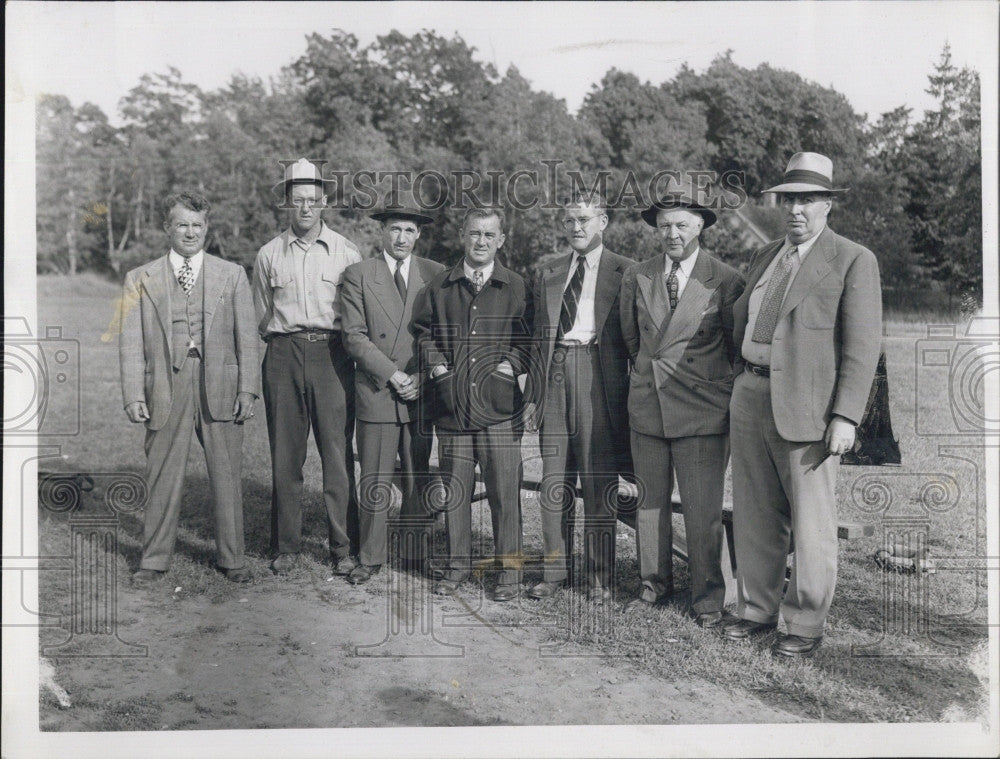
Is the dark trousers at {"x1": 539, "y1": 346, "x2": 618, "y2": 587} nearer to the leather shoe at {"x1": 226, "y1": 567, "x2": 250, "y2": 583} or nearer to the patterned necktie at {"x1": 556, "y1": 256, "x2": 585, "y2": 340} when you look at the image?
the patterned necktie at {"x1": 556, "y1": 256, "x2": 585, "y2": 340}

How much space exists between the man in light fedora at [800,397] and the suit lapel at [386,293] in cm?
192

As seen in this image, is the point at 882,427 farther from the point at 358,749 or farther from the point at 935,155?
the point at 358,749

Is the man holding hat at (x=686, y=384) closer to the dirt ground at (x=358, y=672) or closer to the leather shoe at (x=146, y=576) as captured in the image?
the dirt ground at (x=358, y=672)

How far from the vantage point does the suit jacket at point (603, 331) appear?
5266mm

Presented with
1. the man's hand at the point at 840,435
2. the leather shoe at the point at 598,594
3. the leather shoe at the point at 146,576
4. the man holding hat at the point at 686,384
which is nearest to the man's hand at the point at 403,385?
the man holding hat at the point at 686,384

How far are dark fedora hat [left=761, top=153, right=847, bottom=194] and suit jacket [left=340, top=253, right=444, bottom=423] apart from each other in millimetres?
2114

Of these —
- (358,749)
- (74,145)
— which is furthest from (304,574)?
(74,145)

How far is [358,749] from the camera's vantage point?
189 inches

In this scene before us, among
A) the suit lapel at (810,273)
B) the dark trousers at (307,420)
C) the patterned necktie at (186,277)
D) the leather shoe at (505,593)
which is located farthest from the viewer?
the dark trousers at (307,420)

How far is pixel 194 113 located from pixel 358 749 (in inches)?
160

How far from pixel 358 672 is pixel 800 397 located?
2.62 meters

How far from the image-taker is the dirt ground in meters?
4.73

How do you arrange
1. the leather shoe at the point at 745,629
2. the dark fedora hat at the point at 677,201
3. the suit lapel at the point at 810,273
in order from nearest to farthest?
the suit lapel at the point at 810,273 < the leather shoe at the point at 745,629 < the dark fedora hat at the point at 677,201

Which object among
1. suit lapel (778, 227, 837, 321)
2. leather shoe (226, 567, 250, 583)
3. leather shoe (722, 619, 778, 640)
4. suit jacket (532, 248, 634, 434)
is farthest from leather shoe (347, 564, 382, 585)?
suit lapel (778, 227, 837, 321)
